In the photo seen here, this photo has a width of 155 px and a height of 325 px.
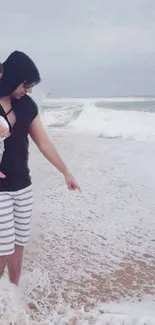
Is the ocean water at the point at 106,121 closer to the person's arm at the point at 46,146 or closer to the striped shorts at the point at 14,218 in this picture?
the person's arm at the point at 46,146

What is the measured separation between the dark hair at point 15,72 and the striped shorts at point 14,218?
614mm

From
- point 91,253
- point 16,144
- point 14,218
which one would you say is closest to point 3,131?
point 16,144

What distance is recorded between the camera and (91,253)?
4.92 metres

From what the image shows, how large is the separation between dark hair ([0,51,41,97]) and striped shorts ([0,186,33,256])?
0.61 meters

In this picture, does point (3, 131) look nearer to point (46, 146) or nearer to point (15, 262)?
point (46, 146)

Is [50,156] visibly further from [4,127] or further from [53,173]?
[53,173]

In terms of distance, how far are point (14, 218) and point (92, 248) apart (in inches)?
76.0

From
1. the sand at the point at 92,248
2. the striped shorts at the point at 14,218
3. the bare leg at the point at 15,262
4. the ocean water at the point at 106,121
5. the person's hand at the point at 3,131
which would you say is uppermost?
the person's hand at the point at 3,131

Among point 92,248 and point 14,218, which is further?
point 92,248

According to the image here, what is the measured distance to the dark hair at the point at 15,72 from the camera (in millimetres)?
3070

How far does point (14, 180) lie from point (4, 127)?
379 mm

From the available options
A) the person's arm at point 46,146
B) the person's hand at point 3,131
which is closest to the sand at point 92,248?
the person's arm at point 46,146

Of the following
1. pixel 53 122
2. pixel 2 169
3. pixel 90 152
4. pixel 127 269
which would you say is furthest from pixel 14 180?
pixel 53 122

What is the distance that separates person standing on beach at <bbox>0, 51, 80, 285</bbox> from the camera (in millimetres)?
3084
